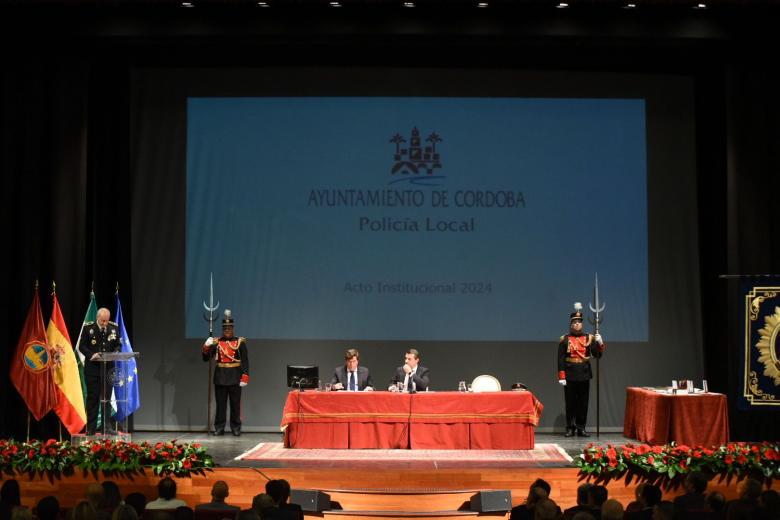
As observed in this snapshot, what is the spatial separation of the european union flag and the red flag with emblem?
1.00 m

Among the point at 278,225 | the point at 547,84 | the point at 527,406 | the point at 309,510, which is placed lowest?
the point at 309,510

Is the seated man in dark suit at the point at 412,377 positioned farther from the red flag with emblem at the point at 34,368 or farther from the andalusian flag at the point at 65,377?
the red flag with emblem at the point at 34,368

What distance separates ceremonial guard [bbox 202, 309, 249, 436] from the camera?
11.2 metres

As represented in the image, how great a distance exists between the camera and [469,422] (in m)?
9.77

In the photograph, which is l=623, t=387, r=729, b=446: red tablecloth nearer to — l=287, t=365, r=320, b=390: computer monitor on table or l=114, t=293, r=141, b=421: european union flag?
l=287, t=365, r=320, b=390: computer monitor on table

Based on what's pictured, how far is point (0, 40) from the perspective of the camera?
35.4ft

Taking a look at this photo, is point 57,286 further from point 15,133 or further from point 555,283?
point 555,283

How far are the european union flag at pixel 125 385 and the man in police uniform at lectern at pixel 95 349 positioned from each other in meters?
0.29

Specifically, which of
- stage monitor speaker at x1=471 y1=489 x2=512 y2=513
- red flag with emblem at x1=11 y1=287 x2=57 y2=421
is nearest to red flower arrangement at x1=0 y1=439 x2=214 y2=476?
red flag with emblem at x1=11 y1=287 x2=57 y2=421

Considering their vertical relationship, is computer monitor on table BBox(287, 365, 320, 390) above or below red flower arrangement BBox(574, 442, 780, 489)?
above

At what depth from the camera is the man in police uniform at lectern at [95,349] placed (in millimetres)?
10234

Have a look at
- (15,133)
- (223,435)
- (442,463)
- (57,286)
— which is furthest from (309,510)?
(15,133)

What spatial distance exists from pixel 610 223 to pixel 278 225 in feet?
13.3

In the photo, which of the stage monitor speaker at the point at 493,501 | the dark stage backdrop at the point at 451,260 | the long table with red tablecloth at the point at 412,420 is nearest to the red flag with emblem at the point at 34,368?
the dark stage backdrop at the point at 451,260
